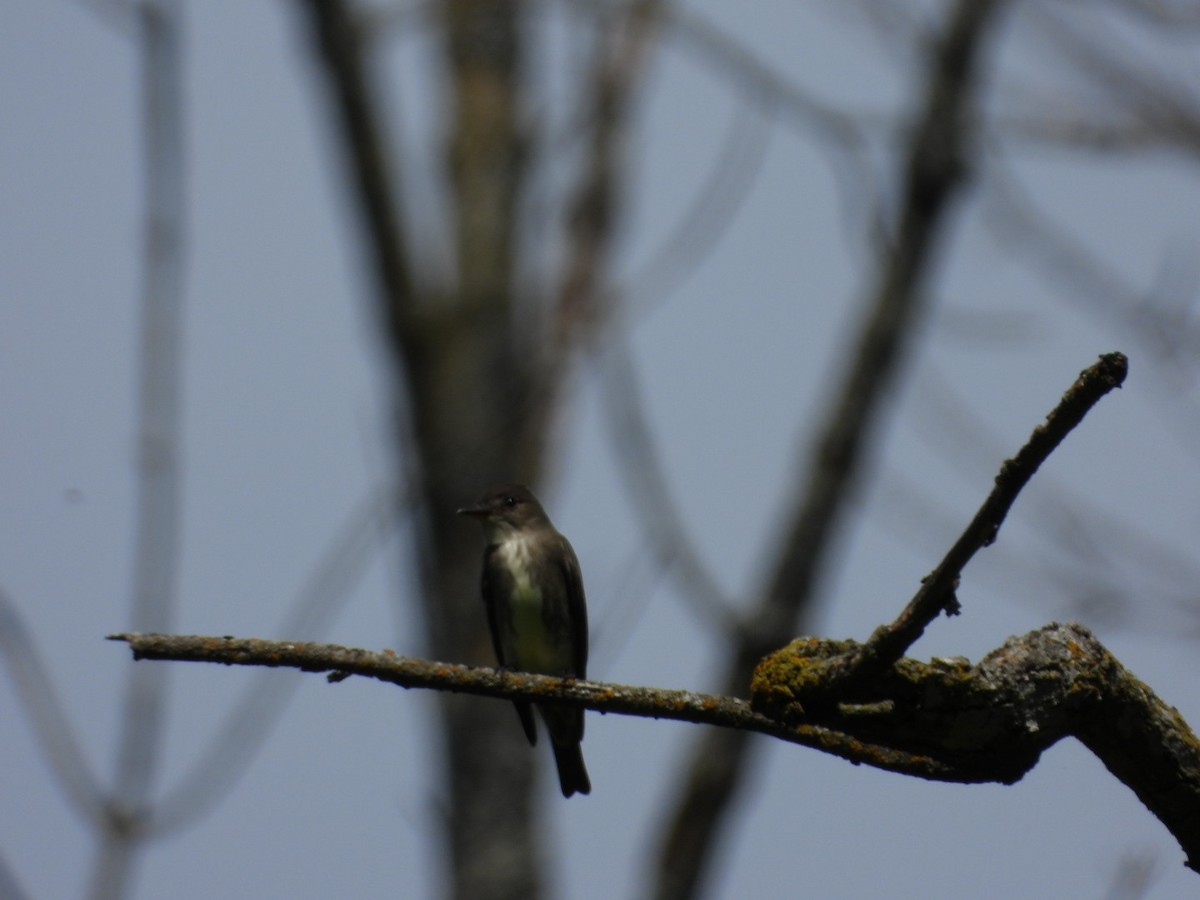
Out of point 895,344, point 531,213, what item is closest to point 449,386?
point 531,213

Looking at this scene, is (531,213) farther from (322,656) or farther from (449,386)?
(322,656)

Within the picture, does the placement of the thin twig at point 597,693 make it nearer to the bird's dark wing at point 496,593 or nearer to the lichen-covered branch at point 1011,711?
the lichen-covered branch at point 1011,711

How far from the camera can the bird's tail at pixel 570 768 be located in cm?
594

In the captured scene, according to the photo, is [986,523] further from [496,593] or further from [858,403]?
[858,403]

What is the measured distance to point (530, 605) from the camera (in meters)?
6.12

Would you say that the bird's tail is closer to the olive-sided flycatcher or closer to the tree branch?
the olive-sided flycatcher

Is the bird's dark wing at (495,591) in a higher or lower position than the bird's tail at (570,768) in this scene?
higher

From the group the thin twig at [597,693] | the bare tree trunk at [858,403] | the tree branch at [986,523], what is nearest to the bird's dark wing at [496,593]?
the bare tree trunk at [858,403]

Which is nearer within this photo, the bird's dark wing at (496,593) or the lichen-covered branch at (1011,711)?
the lichen-covered branch at (1011,711)

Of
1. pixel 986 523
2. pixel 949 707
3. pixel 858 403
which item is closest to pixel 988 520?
pixel 986 523

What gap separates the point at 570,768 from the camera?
5.94 metres

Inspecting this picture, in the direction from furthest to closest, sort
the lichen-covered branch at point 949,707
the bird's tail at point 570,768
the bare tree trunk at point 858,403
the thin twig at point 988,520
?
the bare tree trunk at point 858,403 < the bird's tail at point 570,768 < the lichen-covered branch at point 949,707 < the thin twig at point 988,520

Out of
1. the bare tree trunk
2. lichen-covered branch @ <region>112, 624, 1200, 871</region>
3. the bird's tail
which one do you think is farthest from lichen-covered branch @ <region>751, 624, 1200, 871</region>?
the bare tree trunk

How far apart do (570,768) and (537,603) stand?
626mm
